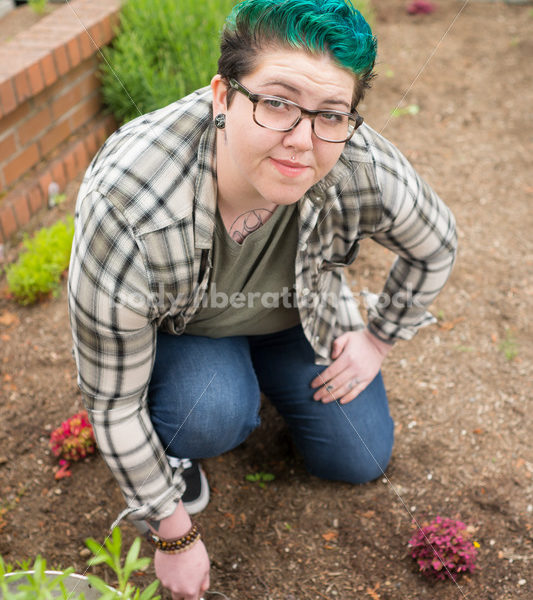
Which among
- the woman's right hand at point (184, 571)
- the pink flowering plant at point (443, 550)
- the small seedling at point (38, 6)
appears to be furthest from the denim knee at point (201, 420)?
the small seedling at point (38, 6)

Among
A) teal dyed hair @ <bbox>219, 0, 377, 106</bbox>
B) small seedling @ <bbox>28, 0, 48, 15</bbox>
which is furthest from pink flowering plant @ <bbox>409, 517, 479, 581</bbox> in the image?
small seedling @ <bbox>28, 0, 48, 15</bbox>

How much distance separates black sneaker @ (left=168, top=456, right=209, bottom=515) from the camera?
181 cm

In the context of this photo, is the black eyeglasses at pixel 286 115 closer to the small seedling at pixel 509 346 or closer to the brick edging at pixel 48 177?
the small seedling at pixel 509 346

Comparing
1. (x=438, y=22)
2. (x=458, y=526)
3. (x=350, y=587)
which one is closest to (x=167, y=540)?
(x=350, y=587)

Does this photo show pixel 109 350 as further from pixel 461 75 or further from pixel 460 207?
pixel 461 75

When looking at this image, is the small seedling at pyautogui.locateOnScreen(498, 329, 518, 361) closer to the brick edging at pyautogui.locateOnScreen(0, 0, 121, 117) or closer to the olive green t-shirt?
the olive green t-shirt

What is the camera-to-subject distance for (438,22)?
179 inches

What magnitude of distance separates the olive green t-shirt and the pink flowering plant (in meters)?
0.71

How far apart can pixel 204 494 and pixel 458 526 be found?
0.73 metres

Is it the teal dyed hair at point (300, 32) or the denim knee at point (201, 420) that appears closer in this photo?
the teal dyed hair at point (300, 32)

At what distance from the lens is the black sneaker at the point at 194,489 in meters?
1.81

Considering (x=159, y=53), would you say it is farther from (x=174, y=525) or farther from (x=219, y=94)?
(x=174, y=525)

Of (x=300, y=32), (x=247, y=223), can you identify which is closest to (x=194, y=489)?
(x=247, y=223)

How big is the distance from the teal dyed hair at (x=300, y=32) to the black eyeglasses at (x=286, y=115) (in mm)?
60
